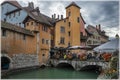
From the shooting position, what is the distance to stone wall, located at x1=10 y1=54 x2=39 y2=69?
2312 centimetres

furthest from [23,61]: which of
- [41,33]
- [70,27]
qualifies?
[70,27]

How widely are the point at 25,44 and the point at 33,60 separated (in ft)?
10.1

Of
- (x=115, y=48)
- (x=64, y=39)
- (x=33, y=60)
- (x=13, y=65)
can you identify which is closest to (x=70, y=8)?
(x=64, y=39)

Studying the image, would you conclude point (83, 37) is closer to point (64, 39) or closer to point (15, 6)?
point (64, 39)

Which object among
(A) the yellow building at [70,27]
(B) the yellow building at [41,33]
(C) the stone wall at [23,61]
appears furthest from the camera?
(A) the yellow building at [70,27]

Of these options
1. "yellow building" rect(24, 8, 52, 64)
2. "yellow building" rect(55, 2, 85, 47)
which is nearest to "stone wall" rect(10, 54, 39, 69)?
"yellow building" rect(24, 8, 52, 64)

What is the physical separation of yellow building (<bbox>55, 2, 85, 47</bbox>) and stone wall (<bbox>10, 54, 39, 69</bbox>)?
9.91 meters

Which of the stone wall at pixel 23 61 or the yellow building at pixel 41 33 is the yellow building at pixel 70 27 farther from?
the stone wall at pixel 23 61

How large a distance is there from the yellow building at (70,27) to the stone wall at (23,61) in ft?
32.5

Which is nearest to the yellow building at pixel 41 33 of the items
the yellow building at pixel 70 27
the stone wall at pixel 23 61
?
the stone wall at pixel 23 61

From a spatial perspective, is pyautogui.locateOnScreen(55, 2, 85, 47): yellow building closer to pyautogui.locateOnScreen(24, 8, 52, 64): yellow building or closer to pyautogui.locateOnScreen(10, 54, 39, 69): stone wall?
pyautogui.locateOnScreen(24, 8, 52, 64): yellow building

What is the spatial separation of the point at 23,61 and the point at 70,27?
16.4 m

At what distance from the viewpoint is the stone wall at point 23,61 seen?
23.1 metres

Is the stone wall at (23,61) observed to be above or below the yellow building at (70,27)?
Result: below
